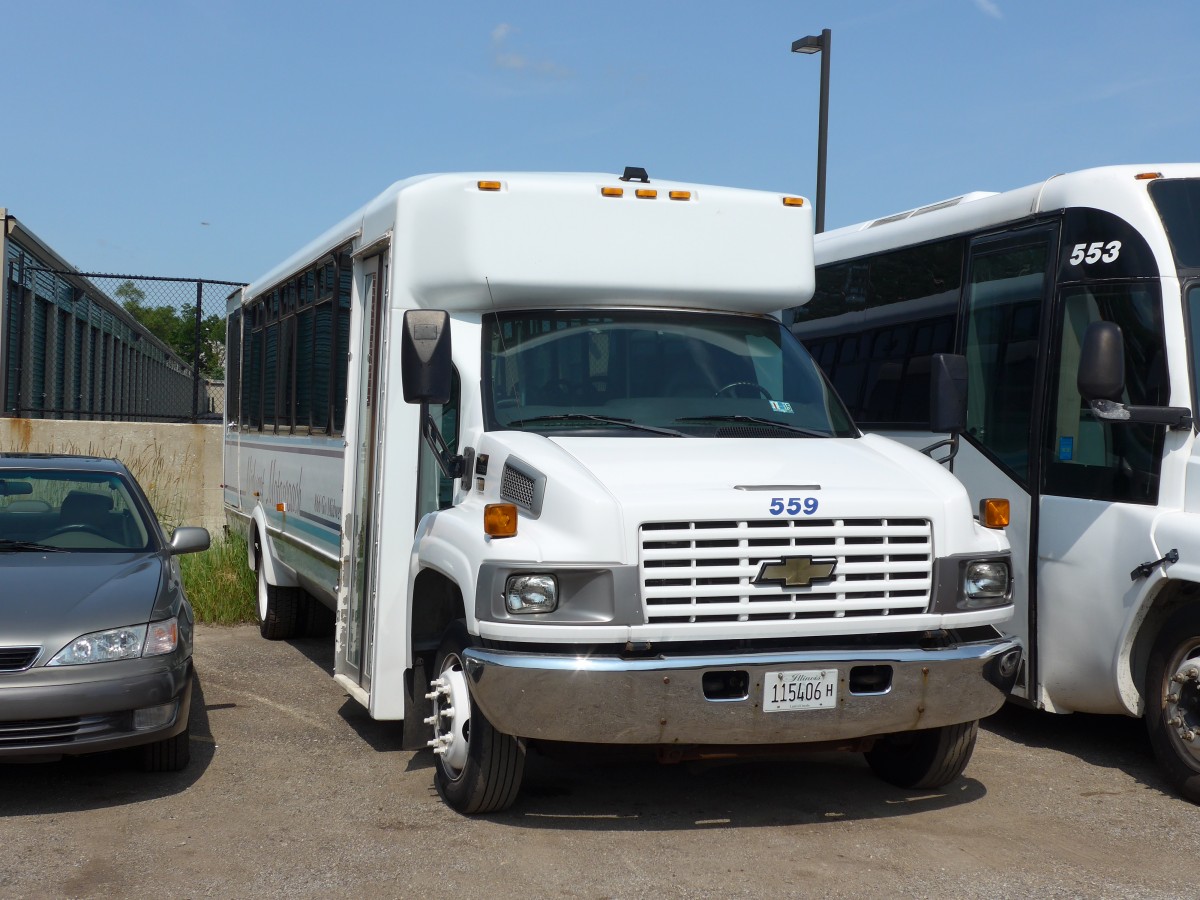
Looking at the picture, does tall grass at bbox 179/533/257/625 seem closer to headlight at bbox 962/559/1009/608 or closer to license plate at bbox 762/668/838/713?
license plate at bbox 762/668/838/713

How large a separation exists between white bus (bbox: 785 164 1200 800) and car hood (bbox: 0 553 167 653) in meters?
4.52

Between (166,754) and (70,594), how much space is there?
0.91 meters

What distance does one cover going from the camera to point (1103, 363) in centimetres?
644

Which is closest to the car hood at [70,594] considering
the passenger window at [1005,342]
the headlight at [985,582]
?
the headlight at [985,582]

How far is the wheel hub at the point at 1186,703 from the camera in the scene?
6.45 metres

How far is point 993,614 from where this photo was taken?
19.5 feet

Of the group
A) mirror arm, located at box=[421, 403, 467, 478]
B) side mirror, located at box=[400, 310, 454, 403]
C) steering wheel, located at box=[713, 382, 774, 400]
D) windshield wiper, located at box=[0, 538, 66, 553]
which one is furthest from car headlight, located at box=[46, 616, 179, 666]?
steering wheel, located at box=[713, 382, 774, 400]

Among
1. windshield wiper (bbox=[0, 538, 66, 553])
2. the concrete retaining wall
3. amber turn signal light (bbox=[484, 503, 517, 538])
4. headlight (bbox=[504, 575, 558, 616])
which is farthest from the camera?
the concrete retaining wall

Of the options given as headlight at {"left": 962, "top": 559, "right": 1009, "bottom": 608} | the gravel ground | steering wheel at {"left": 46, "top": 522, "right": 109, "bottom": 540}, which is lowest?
the gravel ground

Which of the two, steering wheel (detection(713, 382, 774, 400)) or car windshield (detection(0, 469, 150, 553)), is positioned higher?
steering wheel (detection(713, 382, 774, 400))

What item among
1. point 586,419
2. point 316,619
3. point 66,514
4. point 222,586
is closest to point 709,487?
point 586,419

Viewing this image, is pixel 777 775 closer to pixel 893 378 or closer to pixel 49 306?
pixel 893 378

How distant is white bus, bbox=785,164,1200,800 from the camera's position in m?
6.61

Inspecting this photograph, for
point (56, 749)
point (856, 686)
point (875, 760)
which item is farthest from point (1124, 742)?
point (56, 749)
